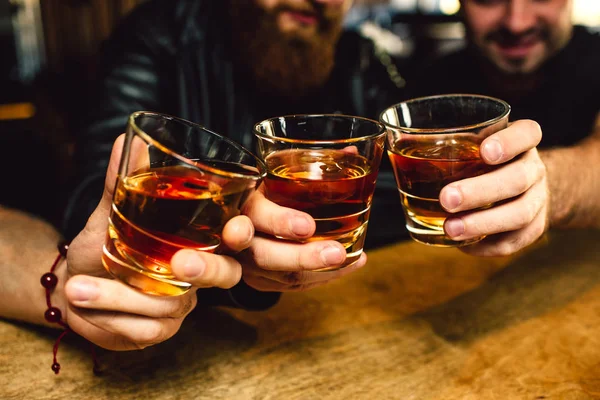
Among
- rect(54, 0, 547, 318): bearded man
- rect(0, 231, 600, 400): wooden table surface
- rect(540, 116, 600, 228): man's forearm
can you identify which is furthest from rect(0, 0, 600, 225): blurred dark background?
rect(0, 231, 600, 400): wooden table surface

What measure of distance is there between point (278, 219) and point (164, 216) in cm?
19

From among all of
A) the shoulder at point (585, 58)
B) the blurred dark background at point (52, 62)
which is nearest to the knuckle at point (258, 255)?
the shoulder at point (585, 58)

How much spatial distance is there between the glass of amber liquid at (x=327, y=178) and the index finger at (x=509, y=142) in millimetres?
182

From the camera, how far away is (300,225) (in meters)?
0.83

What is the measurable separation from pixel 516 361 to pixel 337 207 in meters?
0.50

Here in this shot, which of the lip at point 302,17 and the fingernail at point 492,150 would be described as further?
the lip at point 302,17

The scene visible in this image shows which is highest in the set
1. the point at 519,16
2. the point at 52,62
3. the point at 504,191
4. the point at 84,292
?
the point at 519,16

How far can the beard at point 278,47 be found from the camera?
2268 mm

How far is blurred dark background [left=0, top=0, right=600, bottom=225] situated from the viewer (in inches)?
138

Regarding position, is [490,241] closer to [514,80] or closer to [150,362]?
[150,362]

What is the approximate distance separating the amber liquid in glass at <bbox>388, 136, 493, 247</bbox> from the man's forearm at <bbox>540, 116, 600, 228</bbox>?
1.49ft

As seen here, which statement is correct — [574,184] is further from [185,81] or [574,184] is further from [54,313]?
[185,81]

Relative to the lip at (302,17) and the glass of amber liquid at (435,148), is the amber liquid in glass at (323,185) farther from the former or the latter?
the lip at (302,17)

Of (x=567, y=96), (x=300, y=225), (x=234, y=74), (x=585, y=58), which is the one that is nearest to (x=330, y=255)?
(x=300, y=225)
